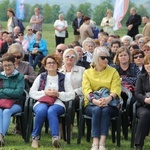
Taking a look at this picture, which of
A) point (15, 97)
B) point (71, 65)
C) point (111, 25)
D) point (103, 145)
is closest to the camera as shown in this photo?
point (103, 145)

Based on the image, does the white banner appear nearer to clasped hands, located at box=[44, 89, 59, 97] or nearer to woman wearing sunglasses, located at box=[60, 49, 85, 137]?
woman wearing sunglasses, located at box=[60, 49, 85, 137]

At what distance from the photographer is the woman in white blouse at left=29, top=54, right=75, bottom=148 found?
8.28 metres

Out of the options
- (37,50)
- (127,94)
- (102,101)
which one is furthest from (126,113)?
(37,50)

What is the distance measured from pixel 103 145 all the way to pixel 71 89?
3.64ft

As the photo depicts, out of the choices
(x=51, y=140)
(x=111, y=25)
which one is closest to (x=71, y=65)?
(x=51, y=140)

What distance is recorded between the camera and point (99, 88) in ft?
27.9

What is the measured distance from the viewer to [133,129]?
8.34m

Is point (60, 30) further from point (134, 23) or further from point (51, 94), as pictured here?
point (51, 94)

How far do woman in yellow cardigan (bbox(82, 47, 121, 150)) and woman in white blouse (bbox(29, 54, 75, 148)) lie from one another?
1.05 feet

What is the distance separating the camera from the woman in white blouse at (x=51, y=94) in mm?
8281

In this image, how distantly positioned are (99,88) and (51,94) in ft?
2.41

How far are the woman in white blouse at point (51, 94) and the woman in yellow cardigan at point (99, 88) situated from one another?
0.32m

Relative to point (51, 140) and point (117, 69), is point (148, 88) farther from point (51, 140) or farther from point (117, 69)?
point (51, 140)

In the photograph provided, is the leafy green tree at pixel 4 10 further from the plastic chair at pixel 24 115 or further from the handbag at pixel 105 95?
the handbag at pixel 105 95
